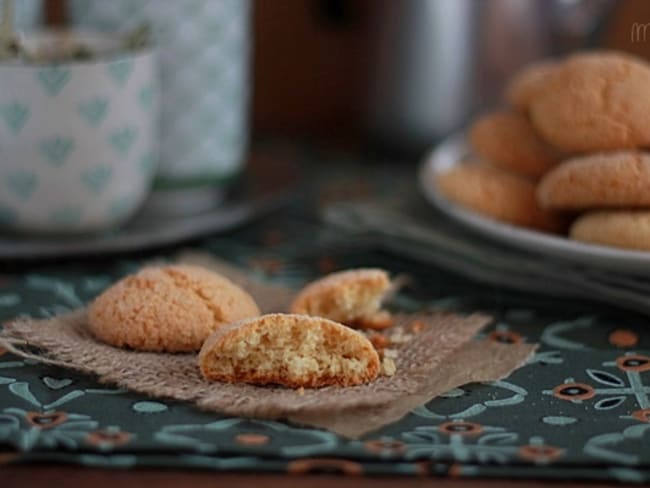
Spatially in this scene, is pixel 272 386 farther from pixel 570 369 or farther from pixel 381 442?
pixel 570 369

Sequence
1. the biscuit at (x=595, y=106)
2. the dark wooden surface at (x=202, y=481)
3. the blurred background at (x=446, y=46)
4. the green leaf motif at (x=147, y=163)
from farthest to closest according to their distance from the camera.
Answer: the blurred background at (x=446, y=46)
the green leaf motif at (x=147, y=163)
the biscuit at (x=595, y=106)
the dark wooden surface at (x=202, y=481)

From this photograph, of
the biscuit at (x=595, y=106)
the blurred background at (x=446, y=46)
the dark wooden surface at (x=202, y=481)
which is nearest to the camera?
the dark wooden surface at (x=202, y=481)

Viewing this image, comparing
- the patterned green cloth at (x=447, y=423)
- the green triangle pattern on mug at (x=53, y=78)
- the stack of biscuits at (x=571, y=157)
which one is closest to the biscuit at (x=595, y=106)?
the stack of biscuits at (x=571, y=157)

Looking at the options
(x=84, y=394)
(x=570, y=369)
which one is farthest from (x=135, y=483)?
(x=570, y=369)

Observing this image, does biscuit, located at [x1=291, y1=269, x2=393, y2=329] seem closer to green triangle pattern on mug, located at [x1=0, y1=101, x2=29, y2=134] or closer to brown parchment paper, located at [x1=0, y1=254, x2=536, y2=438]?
brown parchment paper, located at [x1=0, y1=254, x2=536, y2=438]

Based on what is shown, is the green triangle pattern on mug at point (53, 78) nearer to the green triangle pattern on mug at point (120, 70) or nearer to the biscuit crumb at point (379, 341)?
the green triangle pattern on mug at point (120, 70)

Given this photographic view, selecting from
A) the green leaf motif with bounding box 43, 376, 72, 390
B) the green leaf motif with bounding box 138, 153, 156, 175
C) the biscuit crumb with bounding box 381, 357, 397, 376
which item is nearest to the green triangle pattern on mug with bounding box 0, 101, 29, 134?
the green leaf motif with bounding box 138, 153, 156, 175

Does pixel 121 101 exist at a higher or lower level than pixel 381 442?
higher
